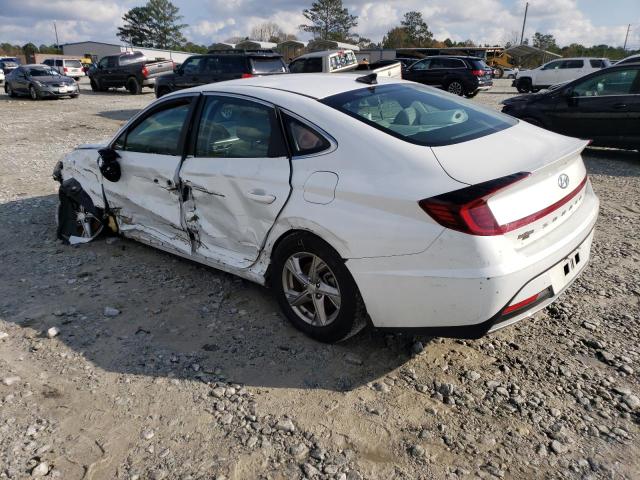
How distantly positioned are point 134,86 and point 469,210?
2335 cm

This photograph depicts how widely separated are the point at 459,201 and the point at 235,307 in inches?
77.6

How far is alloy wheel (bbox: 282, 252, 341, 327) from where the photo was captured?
3051 millimetres

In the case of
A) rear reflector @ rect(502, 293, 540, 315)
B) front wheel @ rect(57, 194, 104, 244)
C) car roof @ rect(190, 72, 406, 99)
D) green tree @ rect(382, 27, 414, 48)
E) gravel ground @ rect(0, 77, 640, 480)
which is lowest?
gravel ground @ rect(0, 77, 640, 480)

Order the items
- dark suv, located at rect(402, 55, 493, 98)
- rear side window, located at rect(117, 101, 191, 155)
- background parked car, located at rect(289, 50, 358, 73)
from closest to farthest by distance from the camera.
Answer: rear side window, located at rect(117, 101, 191, 155) → background parked car, located at rect(289, 50, 358, 73) → dark suv, located at rect(402, 55, 493, 98)

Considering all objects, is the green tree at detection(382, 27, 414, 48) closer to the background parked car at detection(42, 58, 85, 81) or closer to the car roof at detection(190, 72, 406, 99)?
the background parked car at detection(42, 58, 85, 81)

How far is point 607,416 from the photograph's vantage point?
257cm

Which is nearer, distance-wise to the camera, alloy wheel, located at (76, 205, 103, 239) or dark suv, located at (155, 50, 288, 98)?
alloy wheel, located at (76, 205, 103, 239)

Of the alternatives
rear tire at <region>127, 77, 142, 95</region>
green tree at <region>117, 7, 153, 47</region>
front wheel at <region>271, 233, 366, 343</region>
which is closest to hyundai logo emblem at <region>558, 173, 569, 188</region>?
front wheel at <region>271, 233, 366, 343</region>

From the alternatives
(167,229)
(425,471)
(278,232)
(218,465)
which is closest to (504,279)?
(425,471)

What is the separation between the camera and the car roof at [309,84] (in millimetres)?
3324

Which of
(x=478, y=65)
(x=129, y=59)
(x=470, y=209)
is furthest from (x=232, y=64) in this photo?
(x=470, y=209)

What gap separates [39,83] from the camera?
20078 millimetres

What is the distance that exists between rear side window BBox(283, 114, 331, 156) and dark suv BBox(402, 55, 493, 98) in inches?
729

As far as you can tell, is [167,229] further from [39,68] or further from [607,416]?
[39,68]
